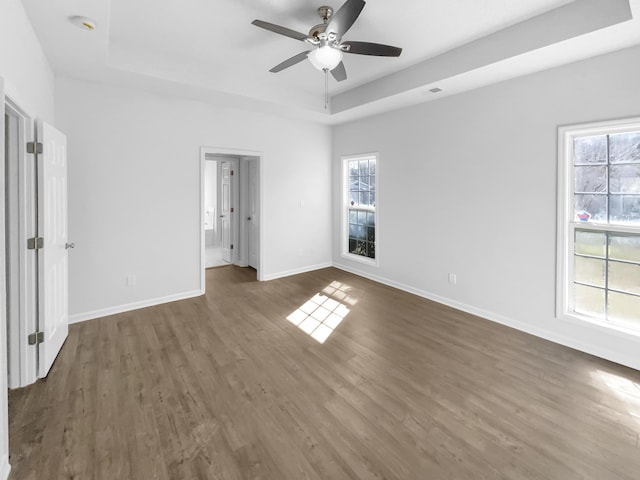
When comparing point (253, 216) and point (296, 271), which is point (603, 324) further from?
point (253, 216)

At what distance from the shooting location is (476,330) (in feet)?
11.1

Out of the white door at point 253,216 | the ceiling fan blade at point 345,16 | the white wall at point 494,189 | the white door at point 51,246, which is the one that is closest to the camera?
the ceiling fan blade at point 345,16

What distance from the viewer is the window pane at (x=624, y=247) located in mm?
2721

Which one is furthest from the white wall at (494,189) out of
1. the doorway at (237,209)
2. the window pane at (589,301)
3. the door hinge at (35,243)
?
the door hinge at (35,243)

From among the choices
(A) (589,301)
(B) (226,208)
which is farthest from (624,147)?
(B) (226,208)

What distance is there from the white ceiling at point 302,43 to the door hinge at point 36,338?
2311 mm

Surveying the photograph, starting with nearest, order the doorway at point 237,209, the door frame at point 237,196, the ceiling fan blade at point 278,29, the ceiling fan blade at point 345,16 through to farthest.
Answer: the ceiling fan blade at point 345,16
the ceiling fan blade at point 278,29
the door frame at point 237,196
the doorway at point 237,209

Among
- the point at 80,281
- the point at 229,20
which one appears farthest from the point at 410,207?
the point at 80,281

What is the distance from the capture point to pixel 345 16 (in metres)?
2.20

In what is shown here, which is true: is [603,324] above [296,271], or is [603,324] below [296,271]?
below

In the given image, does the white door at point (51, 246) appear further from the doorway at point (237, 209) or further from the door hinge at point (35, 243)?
the doorway at point (237, 209)

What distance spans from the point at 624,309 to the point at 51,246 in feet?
16.2

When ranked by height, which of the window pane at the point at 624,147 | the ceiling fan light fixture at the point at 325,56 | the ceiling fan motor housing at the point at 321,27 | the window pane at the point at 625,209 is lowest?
the window pane at the point at 625,209

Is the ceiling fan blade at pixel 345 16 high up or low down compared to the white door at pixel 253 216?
up
